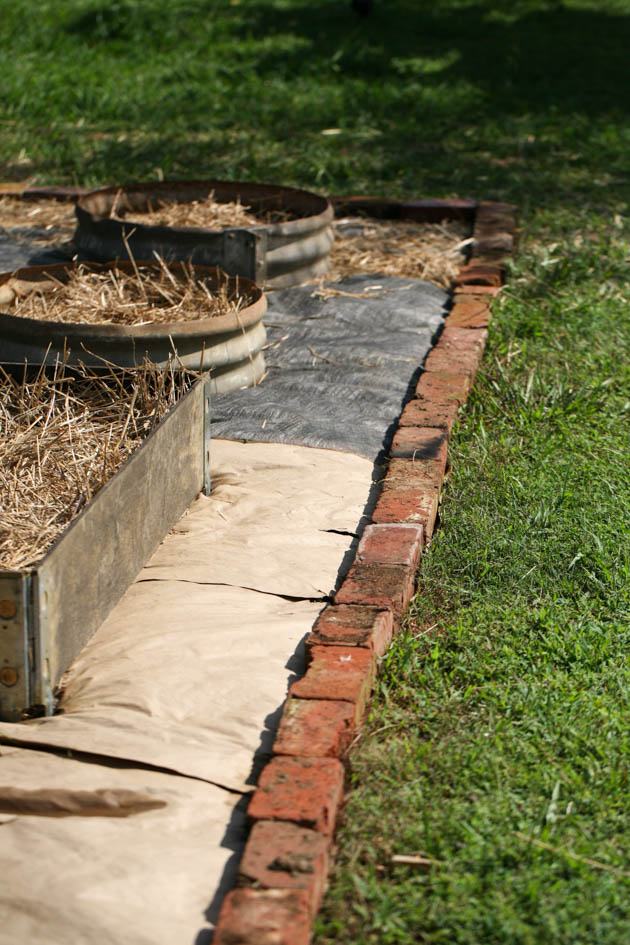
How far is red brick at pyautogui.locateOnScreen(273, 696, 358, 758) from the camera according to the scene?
7.87ft

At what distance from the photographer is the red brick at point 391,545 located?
125 inches

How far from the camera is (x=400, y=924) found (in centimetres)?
207

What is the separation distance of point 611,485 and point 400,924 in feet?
6.59

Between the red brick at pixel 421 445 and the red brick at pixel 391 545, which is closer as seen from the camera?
the red brick at pixel 391 545

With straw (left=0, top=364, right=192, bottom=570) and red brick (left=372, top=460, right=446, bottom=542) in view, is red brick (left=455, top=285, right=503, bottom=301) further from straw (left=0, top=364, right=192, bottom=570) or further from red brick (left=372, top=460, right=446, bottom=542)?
straw (left=0, top=364, right=192, bottom=570)

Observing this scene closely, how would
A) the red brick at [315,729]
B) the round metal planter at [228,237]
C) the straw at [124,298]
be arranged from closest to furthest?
the red brick at [315,729] → the straw at [124,298] → the round metal planter at [228,237]

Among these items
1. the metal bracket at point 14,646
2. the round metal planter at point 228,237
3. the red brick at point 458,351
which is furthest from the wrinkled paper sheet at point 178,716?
the round metal planter at point 228,237

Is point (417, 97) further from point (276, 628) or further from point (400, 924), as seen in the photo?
point (400, 924)

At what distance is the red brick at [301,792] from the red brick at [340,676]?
0.22m

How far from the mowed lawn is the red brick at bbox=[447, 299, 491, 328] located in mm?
80

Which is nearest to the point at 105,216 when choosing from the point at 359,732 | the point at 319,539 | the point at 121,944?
the point at 319,539

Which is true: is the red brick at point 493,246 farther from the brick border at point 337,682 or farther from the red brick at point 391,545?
the red brick at point 391,545

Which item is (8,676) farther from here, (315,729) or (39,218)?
(39,218)

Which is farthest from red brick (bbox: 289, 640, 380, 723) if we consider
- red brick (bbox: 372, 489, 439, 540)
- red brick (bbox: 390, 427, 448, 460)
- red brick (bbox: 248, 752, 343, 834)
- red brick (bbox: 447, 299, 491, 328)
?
red brick (bbox: 447, 299, 491, 328)
